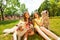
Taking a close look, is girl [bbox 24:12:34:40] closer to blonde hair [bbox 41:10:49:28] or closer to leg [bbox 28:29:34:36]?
leg [bbox 28:29:34:36]

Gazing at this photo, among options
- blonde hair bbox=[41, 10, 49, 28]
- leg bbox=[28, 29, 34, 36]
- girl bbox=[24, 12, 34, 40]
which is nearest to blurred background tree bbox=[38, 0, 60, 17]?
blonde hair bbox=[41, 10, 49, 28]

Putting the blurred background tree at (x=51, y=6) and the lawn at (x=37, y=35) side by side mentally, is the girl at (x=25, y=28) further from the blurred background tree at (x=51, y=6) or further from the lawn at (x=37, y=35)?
the blurred background tree at (x=51, y=6)

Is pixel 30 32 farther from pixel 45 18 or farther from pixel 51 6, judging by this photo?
pixel 51 6

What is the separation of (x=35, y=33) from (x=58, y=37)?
1.08ft

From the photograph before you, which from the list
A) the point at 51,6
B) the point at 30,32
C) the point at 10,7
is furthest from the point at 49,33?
the point at 10,7

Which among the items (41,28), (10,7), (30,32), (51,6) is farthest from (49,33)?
(10,7)

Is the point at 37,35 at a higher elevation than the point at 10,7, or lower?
lower

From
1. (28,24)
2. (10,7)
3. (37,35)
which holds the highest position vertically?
(10,7)

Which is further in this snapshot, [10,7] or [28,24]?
[10,7]

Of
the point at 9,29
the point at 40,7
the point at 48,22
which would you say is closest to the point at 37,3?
the point at 40,7

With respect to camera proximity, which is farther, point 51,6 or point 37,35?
point 51,6

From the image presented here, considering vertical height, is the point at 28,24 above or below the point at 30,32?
above

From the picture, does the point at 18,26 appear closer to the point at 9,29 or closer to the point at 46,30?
the point at 9,29

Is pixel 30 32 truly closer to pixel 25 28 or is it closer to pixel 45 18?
pixel 25 28
